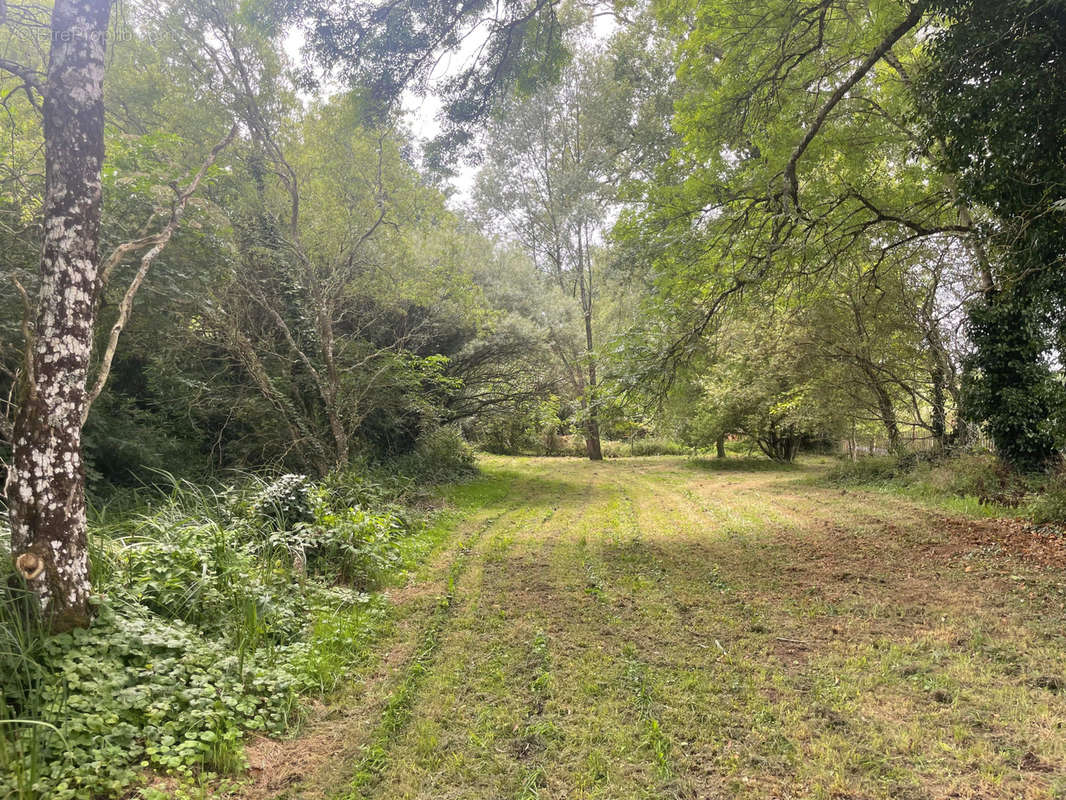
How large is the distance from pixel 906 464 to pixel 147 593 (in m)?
13.8

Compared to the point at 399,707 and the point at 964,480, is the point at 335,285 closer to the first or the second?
the point at 399,707

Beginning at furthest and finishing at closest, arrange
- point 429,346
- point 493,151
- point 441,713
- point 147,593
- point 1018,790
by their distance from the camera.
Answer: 1. point 493,151
2. point 429,346
3. point 147,593
4. point 441,713
5. point 1018,790

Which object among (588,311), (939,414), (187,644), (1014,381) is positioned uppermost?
(588,311)

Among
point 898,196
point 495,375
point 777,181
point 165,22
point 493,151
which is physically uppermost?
point 493,151

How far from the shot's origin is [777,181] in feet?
21.2

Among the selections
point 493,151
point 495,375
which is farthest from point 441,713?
point 493,151

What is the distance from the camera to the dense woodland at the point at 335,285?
274 cm

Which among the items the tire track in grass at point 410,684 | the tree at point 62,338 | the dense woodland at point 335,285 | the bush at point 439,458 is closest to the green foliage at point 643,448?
the bush at point 439,458

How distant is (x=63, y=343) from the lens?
2732mm

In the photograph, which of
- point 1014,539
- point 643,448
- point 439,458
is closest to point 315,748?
point 1014,539

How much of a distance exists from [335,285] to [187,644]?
272 inches

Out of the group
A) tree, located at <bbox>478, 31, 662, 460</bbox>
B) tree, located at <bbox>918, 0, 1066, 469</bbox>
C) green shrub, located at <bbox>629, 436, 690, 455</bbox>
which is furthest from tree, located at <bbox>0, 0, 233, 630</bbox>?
green shrub, located at <bbox>629, 436, 690, 455</bbox>

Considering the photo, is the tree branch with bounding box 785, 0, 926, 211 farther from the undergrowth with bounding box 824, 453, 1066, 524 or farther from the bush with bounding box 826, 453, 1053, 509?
the bush with bounding box 826, 453, 1053, 509

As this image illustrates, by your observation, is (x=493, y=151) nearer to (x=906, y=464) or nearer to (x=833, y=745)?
(x=906, y=464)
